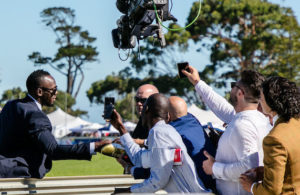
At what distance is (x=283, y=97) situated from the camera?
3.05 meters

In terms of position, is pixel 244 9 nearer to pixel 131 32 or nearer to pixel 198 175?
pixel 131 32

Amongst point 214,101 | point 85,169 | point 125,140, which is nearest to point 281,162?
point 125,140

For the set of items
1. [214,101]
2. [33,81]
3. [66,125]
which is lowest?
[66,125]

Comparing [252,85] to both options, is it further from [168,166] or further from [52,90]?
[52,90]

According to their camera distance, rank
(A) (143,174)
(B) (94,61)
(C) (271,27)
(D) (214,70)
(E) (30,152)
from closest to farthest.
Result: 1. (A) (143,174)
2. (E) (30,152)
3. (C) (271,27)
4. (D) (214,70)
5. (B) (94,61)

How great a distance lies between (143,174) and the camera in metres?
3.94

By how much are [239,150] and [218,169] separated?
0.64 ft

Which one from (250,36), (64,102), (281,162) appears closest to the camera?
(281,162)

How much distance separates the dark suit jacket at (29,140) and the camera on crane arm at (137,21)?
2671 millimetres

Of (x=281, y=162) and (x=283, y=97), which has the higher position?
(x=283, y=97)

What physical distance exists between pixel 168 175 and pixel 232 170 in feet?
1.52

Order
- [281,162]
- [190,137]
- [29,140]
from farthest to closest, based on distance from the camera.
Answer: [29,140]
[190,137]
[281,162]

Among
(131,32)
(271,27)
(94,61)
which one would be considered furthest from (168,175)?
(94,61)

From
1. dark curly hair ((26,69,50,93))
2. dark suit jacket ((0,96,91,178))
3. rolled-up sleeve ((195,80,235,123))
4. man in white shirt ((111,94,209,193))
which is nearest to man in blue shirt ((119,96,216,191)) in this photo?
man in white shirt ((111,94,209,193))
